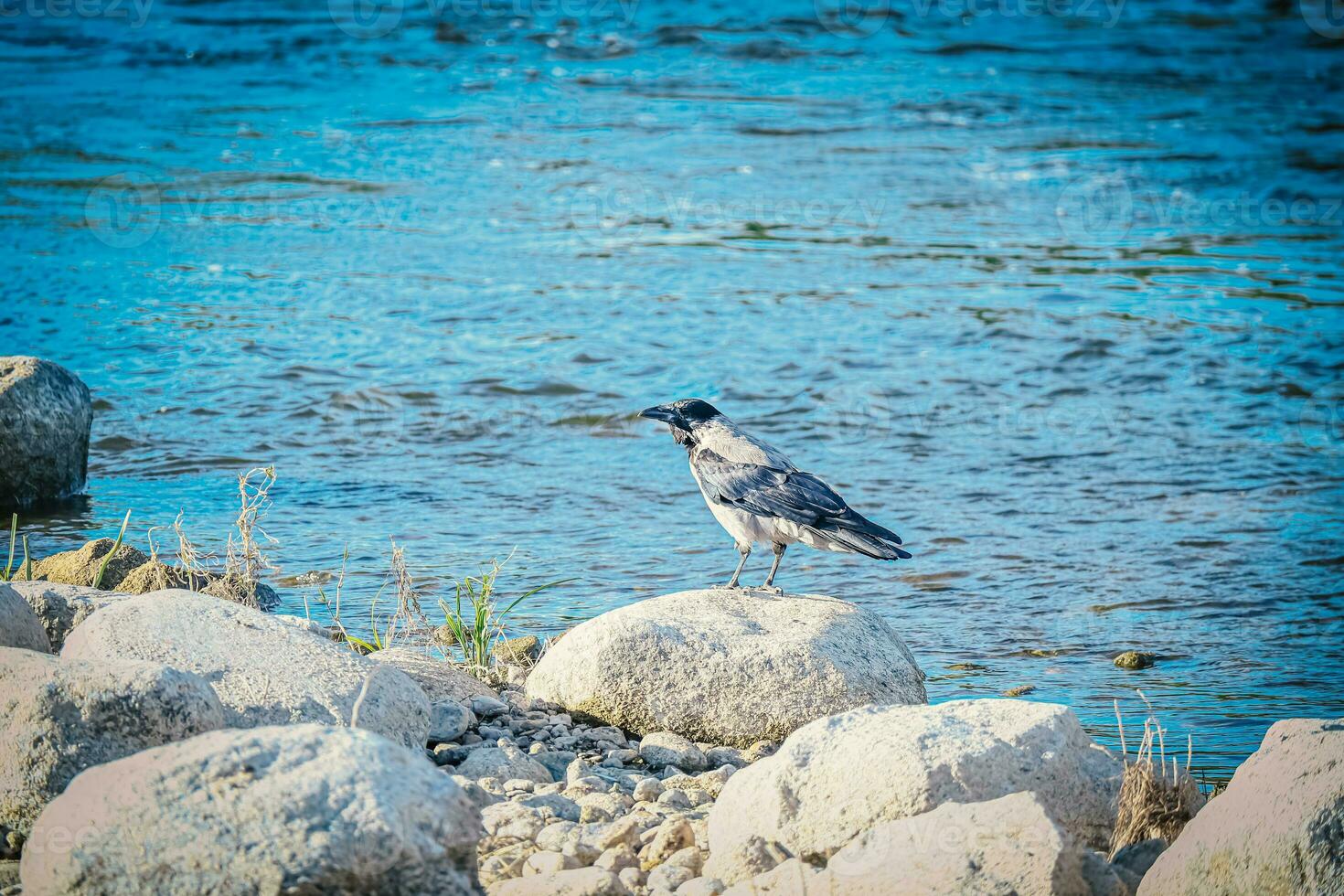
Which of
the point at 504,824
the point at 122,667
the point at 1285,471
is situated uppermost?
the point at 122,667

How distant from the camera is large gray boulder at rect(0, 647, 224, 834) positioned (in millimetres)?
4270

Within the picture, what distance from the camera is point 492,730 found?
18.5 feet

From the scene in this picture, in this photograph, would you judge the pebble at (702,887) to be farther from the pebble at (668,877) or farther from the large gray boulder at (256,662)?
the large gray boulder at (256,662)

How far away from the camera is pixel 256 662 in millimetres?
5031

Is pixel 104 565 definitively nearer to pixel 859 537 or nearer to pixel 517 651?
pixel 517 651

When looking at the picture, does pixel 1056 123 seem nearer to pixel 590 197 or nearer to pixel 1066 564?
pixel 590 197

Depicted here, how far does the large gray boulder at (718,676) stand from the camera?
5.72 m

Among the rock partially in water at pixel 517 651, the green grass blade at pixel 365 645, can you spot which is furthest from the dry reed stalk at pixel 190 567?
the rock partially in water at pixel 517 651

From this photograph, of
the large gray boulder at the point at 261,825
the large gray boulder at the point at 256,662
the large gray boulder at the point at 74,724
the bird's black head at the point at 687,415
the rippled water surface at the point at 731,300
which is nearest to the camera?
the large gray boulder at the point at 261,825

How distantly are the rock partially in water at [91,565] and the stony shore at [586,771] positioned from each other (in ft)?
2.90

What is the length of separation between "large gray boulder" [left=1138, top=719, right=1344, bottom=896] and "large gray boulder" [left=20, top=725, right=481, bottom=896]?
6.54 ft

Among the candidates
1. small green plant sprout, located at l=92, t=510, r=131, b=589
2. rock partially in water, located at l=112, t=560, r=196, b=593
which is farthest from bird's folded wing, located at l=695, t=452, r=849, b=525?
small green plant sprout, located at l=92, t=510, r=131, b=589

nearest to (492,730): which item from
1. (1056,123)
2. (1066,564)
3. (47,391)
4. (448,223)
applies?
(1066,564)

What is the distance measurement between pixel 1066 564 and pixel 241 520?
178 inches
